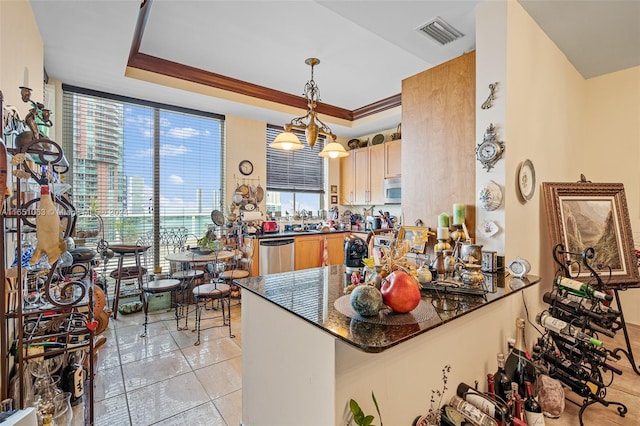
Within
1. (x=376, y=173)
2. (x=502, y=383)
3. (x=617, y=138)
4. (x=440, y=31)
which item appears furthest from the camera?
(x=376, y=173)

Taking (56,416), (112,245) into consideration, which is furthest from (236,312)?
(56,416)

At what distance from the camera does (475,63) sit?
91.3 inches

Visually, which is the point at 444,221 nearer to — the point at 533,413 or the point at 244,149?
the point at 533,413

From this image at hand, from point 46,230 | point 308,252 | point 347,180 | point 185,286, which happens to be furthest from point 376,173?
point 46,230

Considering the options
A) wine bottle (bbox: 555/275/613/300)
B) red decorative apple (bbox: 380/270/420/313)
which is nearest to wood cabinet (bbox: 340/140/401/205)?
wine bottle (bbox: 555/275/613/300)

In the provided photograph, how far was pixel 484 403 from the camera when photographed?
1.51 m

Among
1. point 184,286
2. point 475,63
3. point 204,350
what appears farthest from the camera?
point 184,286

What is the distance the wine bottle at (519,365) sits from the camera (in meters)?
1.85

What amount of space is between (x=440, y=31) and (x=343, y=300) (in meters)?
2.42

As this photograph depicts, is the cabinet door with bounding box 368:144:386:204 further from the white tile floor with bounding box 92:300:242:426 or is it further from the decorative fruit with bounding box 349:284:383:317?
the decorative fruit with bounding box 349:284:383:317

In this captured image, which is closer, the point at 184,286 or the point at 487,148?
the point at 487,148

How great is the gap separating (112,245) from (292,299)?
10.9ft

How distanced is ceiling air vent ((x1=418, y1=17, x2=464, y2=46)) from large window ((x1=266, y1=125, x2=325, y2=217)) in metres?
3.27

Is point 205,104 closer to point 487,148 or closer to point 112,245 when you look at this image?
point 112,245
